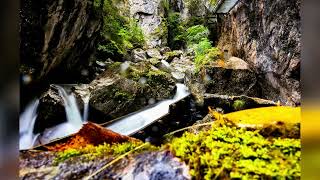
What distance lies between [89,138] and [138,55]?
63 cm

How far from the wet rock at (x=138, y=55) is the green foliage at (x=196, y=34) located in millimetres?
309

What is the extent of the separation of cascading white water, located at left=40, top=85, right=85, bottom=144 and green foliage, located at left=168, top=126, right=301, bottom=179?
645 millimetres

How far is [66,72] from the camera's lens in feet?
9.46

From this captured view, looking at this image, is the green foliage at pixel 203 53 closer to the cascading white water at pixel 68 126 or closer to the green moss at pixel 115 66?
the green moss at pixel 115 66

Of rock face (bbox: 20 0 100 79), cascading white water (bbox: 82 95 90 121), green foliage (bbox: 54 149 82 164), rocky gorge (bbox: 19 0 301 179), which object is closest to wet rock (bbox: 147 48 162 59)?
rocky gorge (bbox: 19 0 301 179)

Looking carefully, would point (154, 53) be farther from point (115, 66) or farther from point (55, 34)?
point (55, 34)

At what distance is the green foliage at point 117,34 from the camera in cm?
275

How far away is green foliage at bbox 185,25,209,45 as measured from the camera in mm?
2717

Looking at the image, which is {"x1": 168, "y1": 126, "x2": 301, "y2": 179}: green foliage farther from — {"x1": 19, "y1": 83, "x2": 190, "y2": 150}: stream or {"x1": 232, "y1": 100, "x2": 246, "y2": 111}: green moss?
{"x1": 19, "y1": 83, "x2": 190, "y2": 150}: stream

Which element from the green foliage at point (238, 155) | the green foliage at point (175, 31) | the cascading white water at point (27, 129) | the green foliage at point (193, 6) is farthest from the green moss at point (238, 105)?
the cascading white water at point (27, 129)

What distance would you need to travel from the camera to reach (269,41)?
2.68 metres
